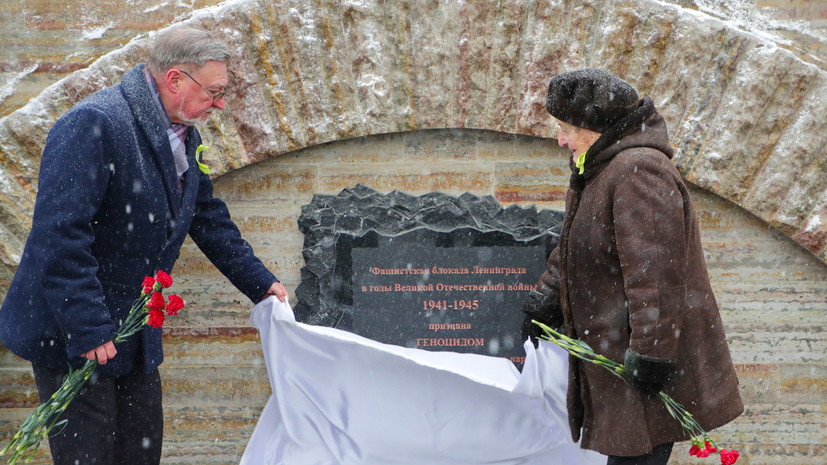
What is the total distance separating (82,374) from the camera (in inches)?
101

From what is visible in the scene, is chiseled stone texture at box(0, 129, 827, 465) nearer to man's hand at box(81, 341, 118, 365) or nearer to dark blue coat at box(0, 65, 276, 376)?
dark blue coat at box(0, 65, 276, 376)

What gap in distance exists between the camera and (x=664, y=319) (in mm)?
2410

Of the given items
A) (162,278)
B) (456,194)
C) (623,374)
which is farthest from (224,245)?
(623,374)

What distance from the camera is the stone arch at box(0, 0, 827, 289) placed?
11.5 feet

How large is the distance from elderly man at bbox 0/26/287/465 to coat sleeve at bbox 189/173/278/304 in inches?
7.2

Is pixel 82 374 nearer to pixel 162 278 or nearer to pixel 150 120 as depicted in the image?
pixel 162 278

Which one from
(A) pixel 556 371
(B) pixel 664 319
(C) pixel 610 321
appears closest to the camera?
(B) pixel 664 319

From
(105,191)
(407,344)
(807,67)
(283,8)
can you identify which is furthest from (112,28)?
(807,67)

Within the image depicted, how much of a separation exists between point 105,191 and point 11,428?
1.80 m

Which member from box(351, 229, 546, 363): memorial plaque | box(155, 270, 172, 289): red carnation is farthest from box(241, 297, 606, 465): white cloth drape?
box(155, 270, 172, 289): red carnation

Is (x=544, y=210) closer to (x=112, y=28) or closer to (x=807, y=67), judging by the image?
(x=807, y=67)

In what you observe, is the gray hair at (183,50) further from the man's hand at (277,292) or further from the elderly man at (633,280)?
the elderly man at (633,280)

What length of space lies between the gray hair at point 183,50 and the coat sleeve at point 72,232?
12.6 inches

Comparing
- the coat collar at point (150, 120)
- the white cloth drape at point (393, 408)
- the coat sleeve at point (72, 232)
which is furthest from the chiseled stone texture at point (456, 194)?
the coat sleeve at point (72, 232)
